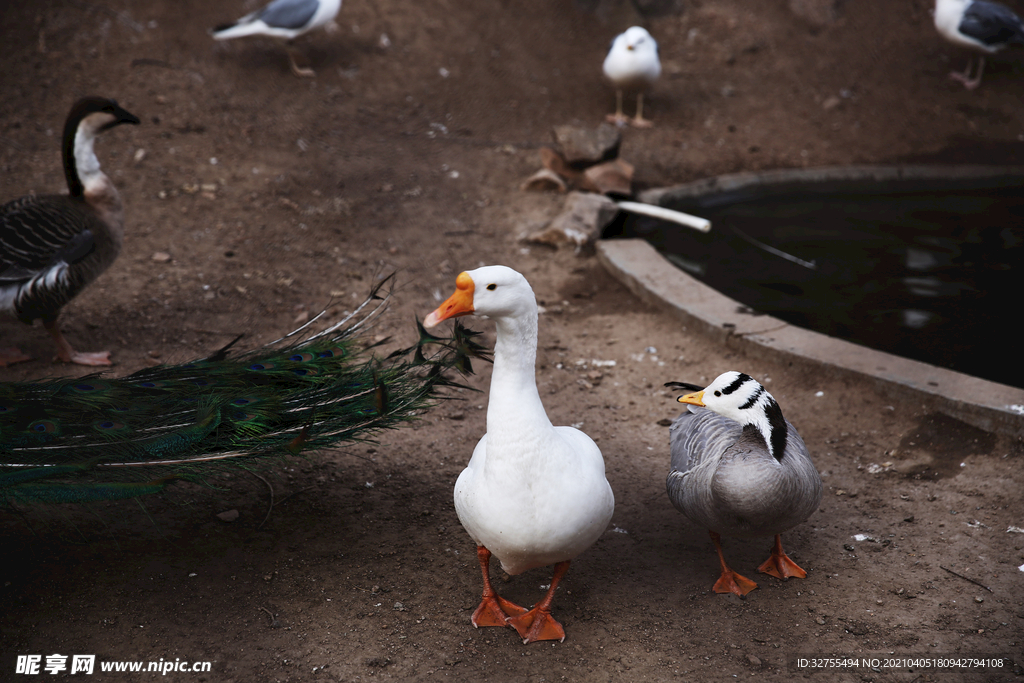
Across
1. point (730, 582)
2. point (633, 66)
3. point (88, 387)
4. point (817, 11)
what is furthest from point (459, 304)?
point (817, 11)

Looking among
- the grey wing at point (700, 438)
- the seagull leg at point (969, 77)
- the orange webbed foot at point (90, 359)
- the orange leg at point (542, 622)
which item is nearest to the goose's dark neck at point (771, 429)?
the grey wing at point (700, 438)

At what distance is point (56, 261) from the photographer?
459cm

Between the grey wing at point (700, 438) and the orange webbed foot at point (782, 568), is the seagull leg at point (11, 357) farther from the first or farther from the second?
the orange webbed foot at point (782, 568)

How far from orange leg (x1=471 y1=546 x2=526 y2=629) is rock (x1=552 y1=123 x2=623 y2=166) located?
5.28m

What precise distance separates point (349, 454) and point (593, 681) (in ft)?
6.44

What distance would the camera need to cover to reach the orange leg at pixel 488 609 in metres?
3.13

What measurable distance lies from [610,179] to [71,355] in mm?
4967

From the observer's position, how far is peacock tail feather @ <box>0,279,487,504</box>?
8.79ft

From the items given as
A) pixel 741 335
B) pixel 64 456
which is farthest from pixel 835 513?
pixel 64 456

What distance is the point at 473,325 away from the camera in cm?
575

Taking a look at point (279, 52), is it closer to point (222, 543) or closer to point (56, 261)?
point (56, 261)

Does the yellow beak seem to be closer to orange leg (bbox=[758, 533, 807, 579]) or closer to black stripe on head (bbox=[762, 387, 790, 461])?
black stripe on head (bbox=[762, 387, 790, 461])

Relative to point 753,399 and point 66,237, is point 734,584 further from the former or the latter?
point 66,237

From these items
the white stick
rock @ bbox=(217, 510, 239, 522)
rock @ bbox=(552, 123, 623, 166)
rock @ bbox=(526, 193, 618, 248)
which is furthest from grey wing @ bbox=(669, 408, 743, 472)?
rock @ bbox=(552, 123, 623, 166)
